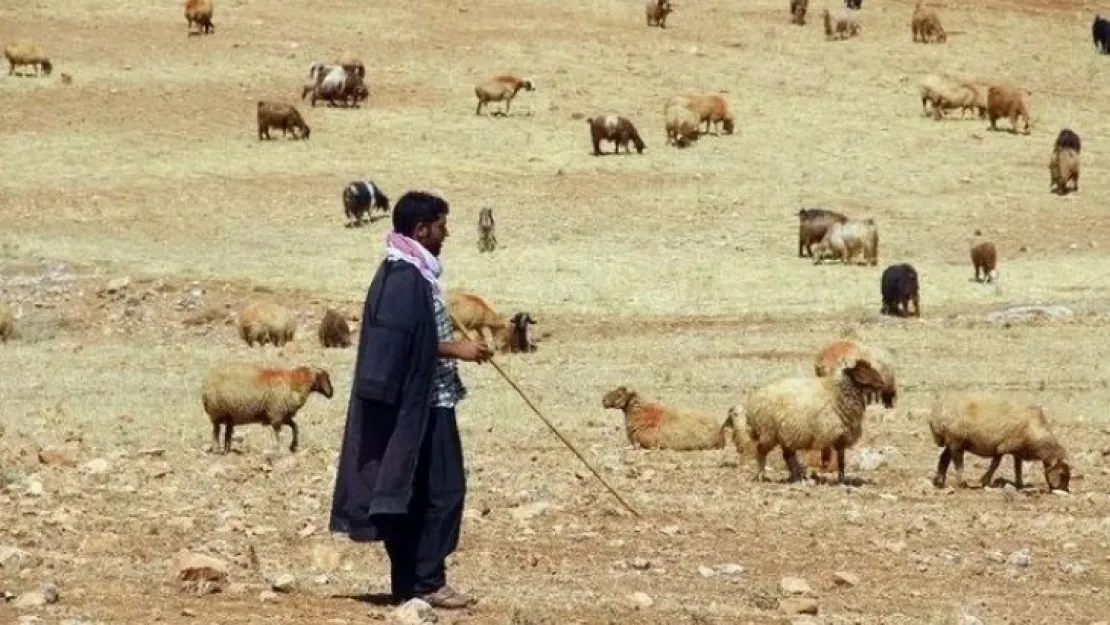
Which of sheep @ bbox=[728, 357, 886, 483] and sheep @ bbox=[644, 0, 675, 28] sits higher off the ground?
sheep @ bbox=[644, 0, 675, 28]

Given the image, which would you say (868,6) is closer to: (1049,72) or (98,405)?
(1049,72)

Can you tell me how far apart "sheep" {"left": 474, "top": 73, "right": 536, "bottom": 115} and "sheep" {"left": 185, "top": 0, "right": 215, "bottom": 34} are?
7.21 m

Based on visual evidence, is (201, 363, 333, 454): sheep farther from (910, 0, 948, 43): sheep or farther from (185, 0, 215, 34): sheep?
(910, 0, 948, 43): sheep

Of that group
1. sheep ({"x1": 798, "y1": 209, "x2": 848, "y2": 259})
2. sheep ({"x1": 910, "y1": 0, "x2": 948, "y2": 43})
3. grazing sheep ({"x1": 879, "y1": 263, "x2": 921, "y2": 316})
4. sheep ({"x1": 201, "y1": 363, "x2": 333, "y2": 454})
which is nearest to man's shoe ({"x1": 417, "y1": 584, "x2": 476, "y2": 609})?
sheep ({"x1": 201, "y1": 363, "x2": 333, "y2": 454})

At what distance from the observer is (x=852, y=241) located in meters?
29.9

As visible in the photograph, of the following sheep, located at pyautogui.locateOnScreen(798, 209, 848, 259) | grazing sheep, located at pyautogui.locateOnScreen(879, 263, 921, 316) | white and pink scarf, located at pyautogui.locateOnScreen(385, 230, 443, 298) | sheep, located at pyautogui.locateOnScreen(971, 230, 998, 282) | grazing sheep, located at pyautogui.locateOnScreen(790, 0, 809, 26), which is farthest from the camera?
grazing sheep, located at pyautogui.locateOnScreen(790, 0, 809, 26)

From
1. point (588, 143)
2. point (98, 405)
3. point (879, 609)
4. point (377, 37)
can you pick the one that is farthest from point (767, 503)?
point (377, 37)

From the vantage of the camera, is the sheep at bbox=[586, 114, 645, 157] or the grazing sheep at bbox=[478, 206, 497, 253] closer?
the grazing sheep at bbox=[478, 206, 497, 253]

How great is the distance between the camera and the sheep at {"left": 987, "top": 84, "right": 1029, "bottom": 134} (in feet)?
130

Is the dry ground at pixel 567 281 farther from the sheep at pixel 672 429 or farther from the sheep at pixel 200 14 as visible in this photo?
the sheep at pixel 200 14

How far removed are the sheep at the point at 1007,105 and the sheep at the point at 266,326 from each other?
18655 millimetres

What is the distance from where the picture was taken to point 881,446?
1593 centimetres

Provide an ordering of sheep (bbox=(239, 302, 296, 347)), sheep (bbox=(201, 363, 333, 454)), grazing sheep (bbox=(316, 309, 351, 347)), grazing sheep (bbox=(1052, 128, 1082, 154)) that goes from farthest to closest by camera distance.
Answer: grazing sheep (bbox=(1052, 128, 1082, 154)) < sheep (bbox=(239, 302, 296, 347)) < grazing sheep (bbox=(316, 309, 351, 347)) < sheep (bbox=(201, 363, 333, 454))

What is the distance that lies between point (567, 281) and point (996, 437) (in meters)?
14.2
